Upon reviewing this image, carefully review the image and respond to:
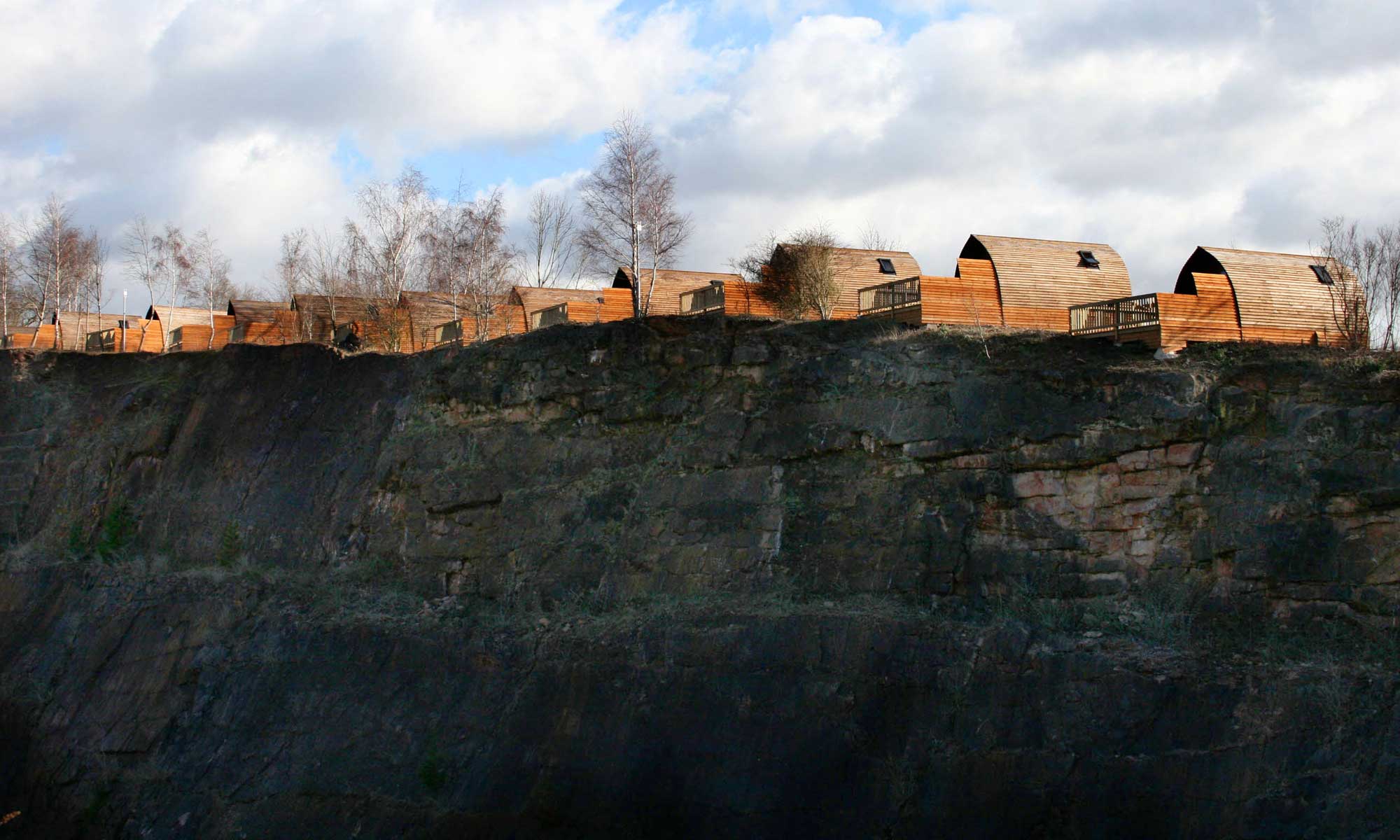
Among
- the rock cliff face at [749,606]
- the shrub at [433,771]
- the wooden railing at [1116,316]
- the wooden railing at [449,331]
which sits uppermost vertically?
the wooden railing at [449,331]

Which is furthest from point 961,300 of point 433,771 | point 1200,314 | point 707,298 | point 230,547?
point 230,547

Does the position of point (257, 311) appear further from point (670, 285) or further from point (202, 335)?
point (670, 285)

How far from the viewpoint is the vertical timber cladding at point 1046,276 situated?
82.1ft

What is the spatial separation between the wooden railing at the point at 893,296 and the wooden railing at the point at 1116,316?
2980mm

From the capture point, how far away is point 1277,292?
2356 cm

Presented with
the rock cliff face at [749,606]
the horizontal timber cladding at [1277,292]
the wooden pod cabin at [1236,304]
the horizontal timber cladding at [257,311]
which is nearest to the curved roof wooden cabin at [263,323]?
the horizontal timber cladding at [257,311]

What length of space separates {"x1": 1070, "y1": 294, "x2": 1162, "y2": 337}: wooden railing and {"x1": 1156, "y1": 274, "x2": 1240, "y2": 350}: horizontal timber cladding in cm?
38

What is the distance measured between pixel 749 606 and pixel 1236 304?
11.9m

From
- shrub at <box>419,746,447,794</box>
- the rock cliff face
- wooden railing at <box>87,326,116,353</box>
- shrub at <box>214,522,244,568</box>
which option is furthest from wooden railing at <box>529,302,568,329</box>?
wooden railing at <box>87,326,116,353</box>

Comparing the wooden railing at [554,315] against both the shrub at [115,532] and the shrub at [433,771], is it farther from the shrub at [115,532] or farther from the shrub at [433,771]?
the shrub at [433,771]

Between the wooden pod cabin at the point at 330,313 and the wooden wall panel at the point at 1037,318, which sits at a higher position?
the wooden pod cabin at the point at 330,313

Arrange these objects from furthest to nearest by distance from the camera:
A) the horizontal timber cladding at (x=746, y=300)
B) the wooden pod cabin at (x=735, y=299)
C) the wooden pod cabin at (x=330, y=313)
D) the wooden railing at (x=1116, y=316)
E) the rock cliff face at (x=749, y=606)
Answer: the wooden pod cabin at (x=330, y=313) → the horizontal timber cladding at (x=746, y=300) → the wooden pod cabin at (x=735, y=299) → the wooden railing at (x=1116, y=316) → the rock cliff face at (x=749, y=606)

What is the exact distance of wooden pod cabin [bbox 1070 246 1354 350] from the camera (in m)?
21.7

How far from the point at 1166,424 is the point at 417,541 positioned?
13395 millimetres
